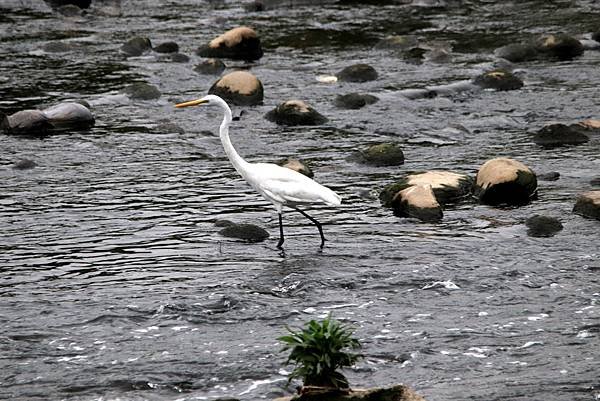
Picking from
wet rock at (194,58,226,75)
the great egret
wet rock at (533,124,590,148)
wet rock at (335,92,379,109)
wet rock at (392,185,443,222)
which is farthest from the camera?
wet rock at (194,58,226,75)

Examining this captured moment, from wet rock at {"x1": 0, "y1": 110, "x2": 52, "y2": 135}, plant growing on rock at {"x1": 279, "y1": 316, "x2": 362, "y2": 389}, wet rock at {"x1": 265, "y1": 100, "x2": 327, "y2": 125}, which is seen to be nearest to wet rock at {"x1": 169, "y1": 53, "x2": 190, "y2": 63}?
wet rock at {"x1": 265, "y1": 100, "x2": 327, "y2": 125}

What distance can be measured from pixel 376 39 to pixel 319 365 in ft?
50.4

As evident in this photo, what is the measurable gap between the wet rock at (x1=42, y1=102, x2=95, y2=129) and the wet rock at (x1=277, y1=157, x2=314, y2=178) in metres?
3.70

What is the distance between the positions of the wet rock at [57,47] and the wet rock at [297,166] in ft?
28.4

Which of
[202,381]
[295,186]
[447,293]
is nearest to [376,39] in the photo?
[295,186]

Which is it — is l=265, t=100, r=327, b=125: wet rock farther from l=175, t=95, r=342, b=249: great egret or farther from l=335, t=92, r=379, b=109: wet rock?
l=175, t=95, r=342, b=249: great egret

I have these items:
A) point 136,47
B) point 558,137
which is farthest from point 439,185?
point 136,47

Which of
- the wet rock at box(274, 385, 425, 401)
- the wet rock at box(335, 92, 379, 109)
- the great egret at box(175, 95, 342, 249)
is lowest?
the wet rock at box(335, 92, 379, 109)

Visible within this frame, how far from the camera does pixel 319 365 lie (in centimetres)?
690

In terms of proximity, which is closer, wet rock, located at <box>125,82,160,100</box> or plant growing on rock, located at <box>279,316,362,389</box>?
plant growing on rock, located at <box>279,316,362,389</box>

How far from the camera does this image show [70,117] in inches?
625

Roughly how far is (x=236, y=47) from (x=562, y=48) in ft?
18.3

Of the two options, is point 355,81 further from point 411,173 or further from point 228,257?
point 228,257

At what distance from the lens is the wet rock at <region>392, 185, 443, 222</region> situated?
11.9 meters
